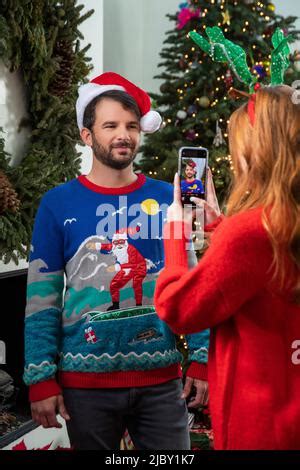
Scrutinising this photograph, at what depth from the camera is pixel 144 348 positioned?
4.70ft

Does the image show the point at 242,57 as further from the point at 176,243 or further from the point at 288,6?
the point at 288,6

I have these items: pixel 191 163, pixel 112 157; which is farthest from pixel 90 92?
pixel 191 163

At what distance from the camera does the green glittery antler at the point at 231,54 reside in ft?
4.32

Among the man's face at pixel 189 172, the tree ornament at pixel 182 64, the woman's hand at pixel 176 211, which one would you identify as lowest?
the woman's hand at pixel 176 211

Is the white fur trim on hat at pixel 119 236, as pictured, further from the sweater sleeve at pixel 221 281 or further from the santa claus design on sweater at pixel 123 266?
the sweater sleeve at pixel 221 281

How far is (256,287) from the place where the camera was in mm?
1043

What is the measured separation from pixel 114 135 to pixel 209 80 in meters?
2.24

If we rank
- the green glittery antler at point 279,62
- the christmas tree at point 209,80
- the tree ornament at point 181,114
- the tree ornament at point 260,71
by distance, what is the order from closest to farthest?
the green glittery antler at point 279,62 → the tree ornament at point 260,71 → the christmas tree at point 209,80 → the tree ornament at point 181,114

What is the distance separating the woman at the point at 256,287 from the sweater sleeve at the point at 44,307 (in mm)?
415

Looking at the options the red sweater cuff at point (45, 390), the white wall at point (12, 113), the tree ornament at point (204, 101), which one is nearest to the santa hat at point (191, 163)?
the red sweater cuff at point (45, 390)

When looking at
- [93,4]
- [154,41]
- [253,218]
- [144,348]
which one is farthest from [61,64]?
[154,41]

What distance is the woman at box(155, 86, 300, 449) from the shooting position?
3.36 feet

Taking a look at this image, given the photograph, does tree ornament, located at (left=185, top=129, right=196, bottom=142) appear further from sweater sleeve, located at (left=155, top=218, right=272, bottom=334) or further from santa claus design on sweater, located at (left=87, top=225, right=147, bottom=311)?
sweater sleeve, located at (left=155, top=218, right=272, bottom=334)

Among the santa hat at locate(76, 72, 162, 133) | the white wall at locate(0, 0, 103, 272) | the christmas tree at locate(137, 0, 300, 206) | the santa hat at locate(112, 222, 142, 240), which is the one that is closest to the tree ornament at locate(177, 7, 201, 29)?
the christmas tree at locate(137, 0, 300, 206)
